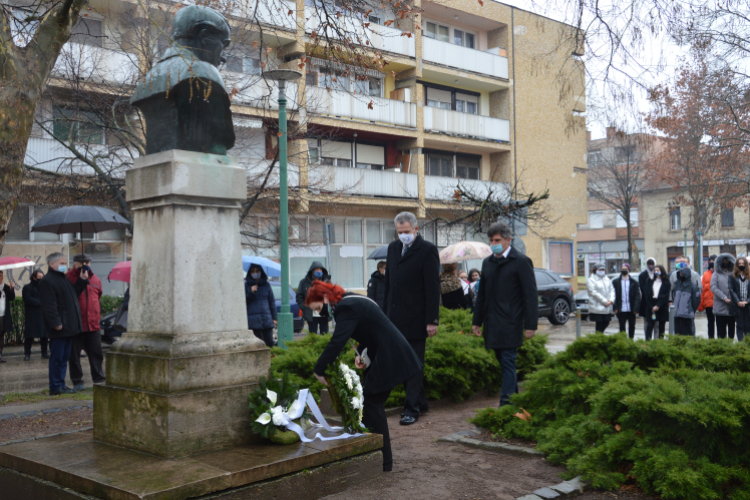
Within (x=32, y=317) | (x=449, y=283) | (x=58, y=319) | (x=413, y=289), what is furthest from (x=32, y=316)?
(x=413, y=289)

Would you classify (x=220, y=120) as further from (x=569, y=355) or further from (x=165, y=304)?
(x=569, y=355)

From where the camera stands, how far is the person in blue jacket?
11938 mm

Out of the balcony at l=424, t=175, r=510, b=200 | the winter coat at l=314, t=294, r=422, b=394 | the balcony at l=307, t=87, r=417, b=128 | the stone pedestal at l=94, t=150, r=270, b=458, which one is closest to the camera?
the stone pedestal at l=94, t=150, r=270, b=458

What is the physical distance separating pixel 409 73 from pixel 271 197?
12.3m

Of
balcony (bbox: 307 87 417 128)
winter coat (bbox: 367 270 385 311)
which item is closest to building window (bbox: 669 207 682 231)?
balcony (bbox: 307 87 417 128)

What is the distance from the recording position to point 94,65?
739 inches

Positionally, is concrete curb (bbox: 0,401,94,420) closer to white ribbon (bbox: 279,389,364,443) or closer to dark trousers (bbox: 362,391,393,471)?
white ribbon (bbox: 279,389,364,443)

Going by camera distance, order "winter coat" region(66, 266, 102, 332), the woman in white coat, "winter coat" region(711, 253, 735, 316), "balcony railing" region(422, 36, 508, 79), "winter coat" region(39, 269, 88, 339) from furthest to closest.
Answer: "balcony railing" region(422, 36, 508, 79), the woman in white coat, "winter coat" region(711, 253, 735, 316), "winter coat" region(66, 266, 102, 332), "winter coat" region(39, 269, 88, 339)

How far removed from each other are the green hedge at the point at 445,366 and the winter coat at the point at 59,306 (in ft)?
→ 9.98

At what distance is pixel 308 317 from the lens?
675 inches

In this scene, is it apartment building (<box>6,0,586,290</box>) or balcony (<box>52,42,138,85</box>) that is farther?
apartment building (<box>6,0,586,290</box>)

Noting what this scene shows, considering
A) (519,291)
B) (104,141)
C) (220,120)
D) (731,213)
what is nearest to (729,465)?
(519,291)

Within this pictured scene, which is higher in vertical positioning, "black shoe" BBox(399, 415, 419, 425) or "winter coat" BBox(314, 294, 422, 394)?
"winter coat" BBox(314, 294, 422, 394)

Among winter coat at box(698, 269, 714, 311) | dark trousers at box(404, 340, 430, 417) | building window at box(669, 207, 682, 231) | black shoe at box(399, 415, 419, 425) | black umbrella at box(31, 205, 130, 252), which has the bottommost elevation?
black shoe at box(399, 415, 419, 425)
